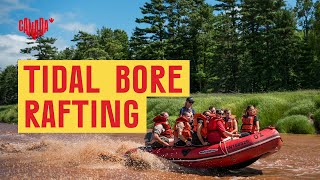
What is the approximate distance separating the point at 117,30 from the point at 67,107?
58.4 metres

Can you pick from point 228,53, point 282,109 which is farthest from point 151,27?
point 282,109

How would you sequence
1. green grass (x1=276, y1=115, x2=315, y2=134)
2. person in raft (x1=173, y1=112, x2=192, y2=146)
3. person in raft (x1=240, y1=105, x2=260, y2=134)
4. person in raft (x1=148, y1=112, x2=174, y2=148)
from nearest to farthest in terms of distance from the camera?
person in raft (x1=173, y1=112, x2=192, y2=146) → person in raft (x1=148, y1=112, x2=174, y2=148) → person in raft (x1=240, y1=105, x2=260, y2=134) → green grass (x1=276, y1=115, x2=315, y2=134)

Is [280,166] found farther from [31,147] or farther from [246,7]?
[246,7]

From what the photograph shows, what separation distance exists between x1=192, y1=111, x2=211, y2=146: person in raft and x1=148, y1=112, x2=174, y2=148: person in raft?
0.86m

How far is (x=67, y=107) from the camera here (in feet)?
93.9

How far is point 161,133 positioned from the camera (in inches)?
456

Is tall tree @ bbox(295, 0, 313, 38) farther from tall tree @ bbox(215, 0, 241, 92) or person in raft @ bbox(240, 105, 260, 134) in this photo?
person in raft @ bbox(240, 105, 260, 134)

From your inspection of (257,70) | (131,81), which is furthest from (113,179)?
(257,70)

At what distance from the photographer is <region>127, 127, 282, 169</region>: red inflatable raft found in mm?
10250

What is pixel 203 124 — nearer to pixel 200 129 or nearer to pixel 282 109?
pixel 200 129

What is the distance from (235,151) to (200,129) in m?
1.05

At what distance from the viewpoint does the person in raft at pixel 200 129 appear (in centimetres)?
1066

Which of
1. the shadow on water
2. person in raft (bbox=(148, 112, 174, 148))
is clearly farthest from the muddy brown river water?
person in raft (bbox=(148, 112, 174, 148))

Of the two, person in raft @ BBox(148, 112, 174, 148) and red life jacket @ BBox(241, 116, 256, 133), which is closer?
person in raft @ BBox(148, 112, 174, 148)
